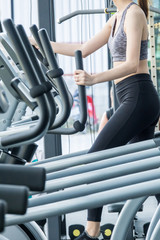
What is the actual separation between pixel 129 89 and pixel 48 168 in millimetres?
701

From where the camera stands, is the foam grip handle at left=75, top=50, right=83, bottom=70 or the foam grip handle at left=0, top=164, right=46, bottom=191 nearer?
the foam grip handle at left=0, top=164, right=46, bottom=191

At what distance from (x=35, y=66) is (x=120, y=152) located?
1.42 feet

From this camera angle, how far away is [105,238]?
8.76ft

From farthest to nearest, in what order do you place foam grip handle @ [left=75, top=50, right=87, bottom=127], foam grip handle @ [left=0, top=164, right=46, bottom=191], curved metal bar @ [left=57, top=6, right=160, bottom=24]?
curved metal bar @ [left=57, top=6, right=160, bottom=24]
foam grip handle @ [left=75, top=50, right=87, bottom=127]
foam grip handle @ [left=0, top=164, right=46, bottom=191]

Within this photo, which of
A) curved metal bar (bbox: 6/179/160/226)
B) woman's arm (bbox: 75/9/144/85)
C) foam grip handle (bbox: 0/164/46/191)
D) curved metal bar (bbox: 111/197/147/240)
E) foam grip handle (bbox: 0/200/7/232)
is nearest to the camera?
foam grip handle (bbox: 0/200/7/232)

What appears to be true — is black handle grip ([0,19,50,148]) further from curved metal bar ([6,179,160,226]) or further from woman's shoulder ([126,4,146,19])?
woman's shoulder ([126,4,146,19])

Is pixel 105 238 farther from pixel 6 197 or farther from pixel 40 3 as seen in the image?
pixel 6 197

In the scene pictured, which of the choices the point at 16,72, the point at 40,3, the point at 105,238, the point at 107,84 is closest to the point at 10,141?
the point at 16,72

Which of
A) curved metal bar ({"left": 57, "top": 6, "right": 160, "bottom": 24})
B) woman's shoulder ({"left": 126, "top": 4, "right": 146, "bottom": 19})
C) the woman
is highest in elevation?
woman's shoulder ({"left": 126, "top": 4, "right": 146, "bottom": 19})

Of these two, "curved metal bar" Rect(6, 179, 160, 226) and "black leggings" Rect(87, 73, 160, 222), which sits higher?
"curved metal bar" Rect(6, 179, 160, 226)

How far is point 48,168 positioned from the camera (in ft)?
4.35

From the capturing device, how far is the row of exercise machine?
67cm

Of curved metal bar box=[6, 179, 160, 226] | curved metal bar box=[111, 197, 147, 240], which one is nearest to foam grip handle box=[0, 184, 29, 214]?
curved metal bar box=[6, 179, 160, 226]

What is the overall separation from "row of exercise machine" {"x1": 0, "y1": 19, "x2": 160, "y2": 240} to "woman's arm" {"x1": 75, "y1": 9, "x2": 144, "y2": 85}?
0.29m
